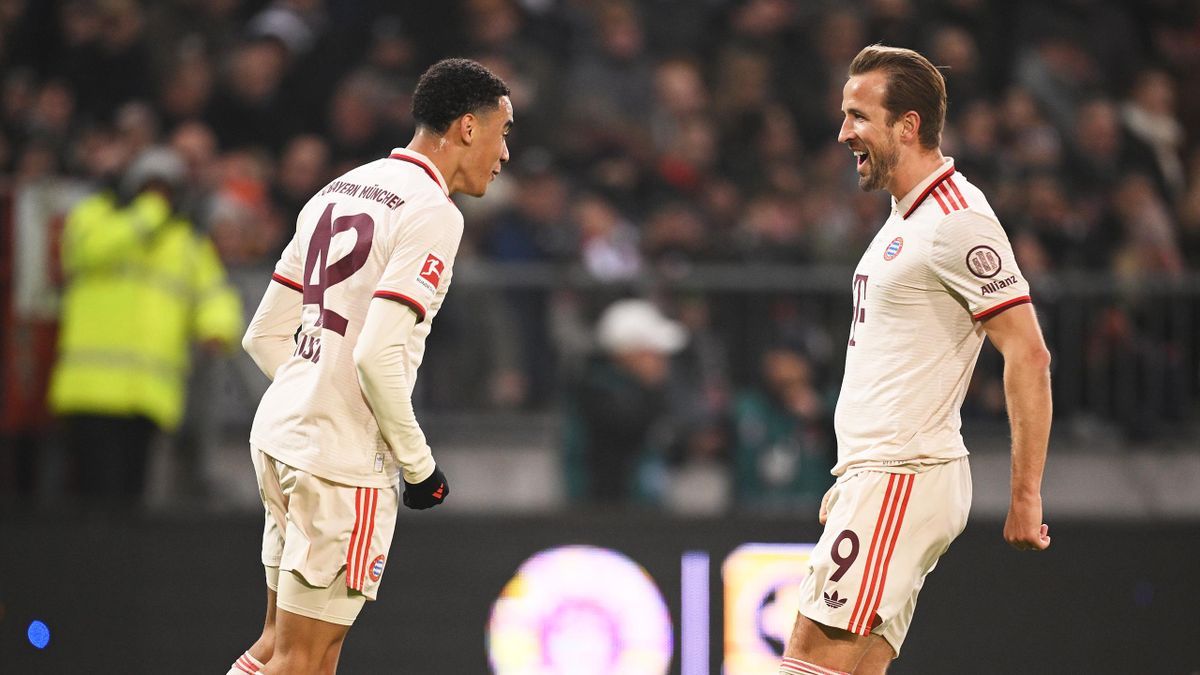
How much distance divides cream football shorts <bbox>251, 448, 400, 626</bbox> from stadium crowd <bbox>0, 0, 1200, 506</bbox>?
3.49 metres

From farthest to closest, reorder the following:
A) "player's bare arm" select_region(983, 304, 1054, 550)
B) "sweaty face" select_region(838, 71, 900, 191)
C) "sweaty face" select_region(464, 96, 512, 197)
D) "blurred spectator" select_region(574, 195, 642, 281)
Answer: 1. "blurred spectator" select_region(574, 195, 642, 281)
2. "sweaty face" select_region(464, 96, 512, 197)
3. "sweaty face" select_region(838, 71, 900, 191)
4. "player's bare arm" select_region(983, 304, 1054, 550)

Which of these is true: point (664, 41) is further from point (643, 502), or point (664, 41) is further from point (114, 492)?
point (114, 492)

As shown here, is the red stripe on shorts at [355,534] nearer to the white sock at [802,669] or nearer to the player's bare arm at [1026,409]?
the white sock at [802,669]

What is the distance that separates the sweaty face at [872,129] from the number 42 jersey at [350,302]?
117 cm

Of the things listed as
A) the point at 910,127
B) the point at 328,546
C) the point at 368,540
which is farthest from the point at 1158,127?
the point at 328,546

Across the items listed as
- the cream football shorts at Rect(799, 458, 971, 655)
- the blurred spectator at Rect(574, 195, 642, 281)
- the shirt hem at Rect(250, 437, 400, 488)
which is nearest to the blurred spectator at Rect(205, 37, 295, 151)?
the blurred spectator at Rect(574, 195, 642, 281)

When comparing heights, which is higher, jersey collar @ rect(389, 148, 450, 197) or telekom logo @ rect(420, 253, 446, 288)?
jersey collar @ rect(389, 148, 450, 197)

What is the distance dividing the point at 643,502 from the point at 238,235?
106 inches

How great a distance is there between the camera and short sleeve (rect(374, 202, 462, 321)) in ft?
13.6

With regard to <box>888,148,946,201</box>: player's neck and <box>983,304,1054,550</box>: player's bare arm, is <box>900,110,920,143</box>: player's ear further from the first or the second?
<box>983,304,1054,550</box>: player's bare arm

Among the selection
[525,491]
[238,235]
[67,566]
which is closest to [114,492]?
[67,566]

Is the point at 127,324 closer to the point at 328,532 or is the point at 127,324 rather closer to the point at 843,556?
the point at 328,532

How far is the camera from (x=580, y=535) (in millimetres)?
7324

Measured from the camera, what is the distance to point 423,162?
443cm
